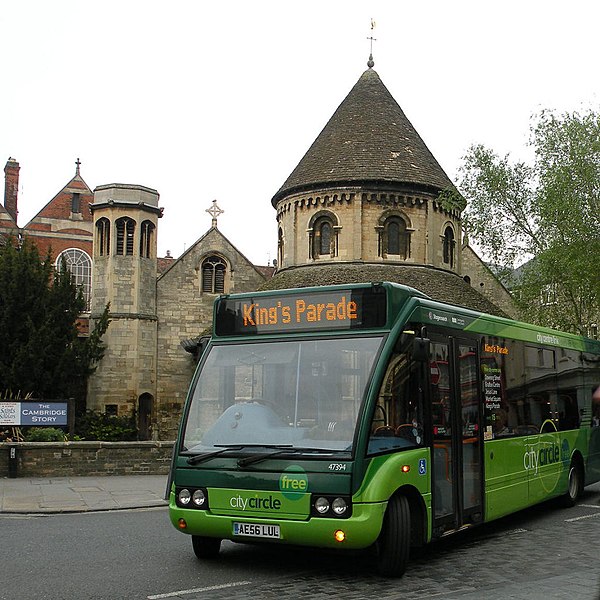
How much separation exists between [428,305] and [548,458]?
4469 millimetres

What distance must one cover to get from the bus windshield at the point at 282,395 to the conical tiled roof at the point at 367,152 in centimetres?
2459

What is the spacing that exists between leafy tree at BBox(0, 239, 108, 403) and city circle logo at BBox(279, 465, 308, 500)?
25029 mm

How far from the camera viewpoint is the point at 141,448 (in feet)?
63.6

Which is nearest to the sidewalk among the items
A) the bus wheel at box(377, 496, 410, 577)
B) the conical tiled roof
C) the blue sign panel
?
the blue sign panel

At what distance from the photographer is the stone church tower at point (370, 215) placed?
107ft

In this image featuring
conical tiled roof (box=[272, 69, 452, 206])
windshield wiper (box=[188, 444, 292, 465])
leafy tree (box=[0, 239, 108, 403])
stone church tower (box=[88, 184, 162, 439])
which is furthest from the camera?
stone church tower (box=[88, 184, 162, 439])

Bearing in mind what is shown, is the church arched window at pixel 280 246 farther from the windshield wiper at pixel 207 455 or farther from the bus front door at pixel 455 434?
the windshield wiper at pixel 207 455

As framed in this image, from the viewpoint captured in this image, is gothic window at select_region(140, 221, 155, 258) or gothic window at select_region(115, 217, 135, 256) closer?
gothic window at select_region(115, 217, 135, 256)

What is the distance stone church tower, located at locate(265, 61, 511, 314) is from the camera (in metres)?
32.7

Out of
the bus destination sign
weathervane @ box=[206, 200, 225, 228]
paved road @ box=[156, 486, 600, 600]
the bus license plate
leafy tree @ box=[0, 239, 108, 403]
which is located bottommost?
paved road @ box=[156, 486, 600, 600]

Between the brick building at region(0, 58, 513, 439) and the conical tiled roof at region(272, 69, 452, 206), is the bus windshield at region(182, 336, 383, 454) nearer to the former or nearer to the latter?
the brick building at region(0, 58, 513, 439)

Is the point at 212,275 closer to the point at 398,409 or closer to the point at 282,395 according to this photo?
the point at 282,395

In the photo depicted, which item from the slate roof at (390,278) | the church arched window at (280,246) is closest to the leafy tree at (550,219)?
the slate roof at (390,278)

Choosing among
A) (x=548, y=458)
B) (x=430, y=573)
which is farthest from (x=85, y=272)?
(x=430, y=573)
